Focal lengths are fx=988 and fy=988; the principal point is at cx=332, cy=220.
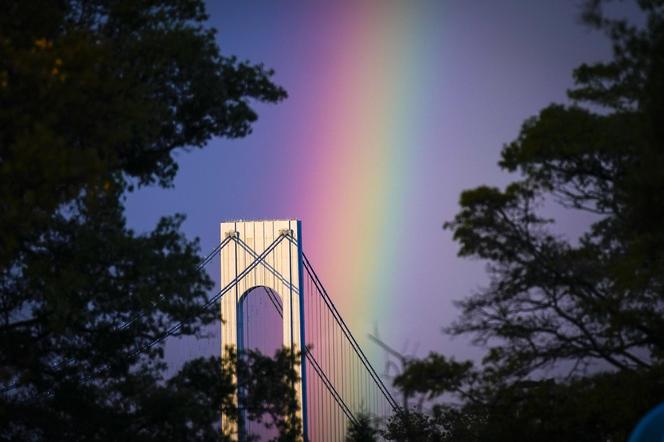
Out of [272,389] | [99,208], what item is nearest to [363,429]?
[272,389]

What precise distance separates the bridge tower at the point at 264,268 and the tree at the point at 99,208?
6.84m

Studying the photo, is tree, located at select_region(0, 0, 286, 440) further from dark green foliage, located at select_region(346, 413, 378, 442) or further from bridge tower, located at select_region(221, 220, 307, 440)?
bridge tower, located at select_region(221, 220, 307, 440)

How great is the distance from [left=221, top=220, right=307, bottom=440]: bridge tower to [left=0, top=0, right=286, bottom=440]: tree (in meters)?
6.84

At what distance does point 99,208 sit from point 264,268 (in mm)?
9269

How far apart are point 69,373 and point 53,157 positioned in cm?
270

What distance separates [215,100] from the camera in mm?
7566

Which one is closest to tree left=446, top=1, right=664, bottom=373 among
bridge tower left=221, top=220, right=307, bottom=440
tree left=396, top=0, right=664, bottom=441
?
tree left=396, top=0, right=664, bottom=441

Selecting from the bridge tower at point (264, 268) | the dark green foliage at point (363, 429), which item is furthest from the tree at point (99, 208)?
the bridge tower at point (264, 268)

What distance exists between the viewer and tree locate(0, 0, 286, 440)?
5773mm

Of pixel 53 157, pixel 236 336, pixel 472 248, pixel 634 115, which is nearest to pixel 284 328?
pixel 236 336

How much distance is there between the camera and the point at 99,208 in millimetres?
6602

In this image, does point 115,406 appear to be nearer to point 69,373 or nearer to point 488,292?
point 69,373

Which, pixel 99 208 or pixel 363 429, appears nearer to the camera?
pixel 99 208

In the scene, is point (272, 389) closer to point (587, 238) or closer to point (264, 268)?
point (587, 238)
